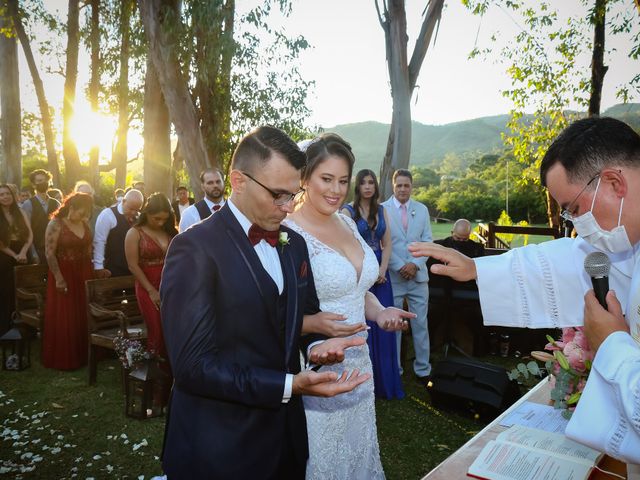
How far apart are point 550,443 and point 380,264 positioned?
3648mm

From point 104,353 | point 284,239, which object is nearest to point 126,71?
point 104,353

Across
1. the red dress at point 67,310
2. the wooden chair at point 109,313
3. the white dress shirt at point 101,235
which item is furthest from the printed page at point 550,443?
the white dress shirt at point 101,235

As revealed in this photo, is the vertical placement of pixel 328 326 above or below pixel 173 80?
below

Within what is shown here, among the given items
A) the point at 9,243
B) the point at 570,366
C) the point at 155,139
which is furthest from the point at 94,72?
the point at 570,366

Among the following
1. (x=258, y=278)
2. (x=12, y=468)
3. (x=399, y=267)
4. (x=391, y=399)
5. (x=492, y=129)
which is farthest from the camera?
(x=492, y=129)

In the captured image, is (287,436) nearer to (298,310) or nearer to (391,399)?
(298,310)

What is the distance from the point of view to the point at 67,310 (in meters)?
6.66

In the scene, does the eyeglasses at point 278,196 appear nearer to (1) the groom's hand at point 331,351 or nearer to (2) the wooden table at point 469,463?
(1) the groom's hand at point 331,351

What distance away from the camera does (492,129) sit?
624 feet

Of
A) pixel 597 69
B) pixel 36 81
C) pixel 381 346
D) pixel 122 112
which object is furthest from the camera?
pixel 122 112

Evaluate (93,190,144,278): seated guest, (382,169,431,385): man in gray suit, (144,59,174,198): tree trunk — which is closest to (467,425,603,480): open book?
(382,169,431,385): man in gray suit

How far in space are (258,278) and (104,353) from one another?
20.8 ft

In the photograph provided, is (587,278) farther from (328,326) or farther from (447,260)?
(328,326)

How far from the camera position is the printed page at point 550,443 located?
1.89 m
